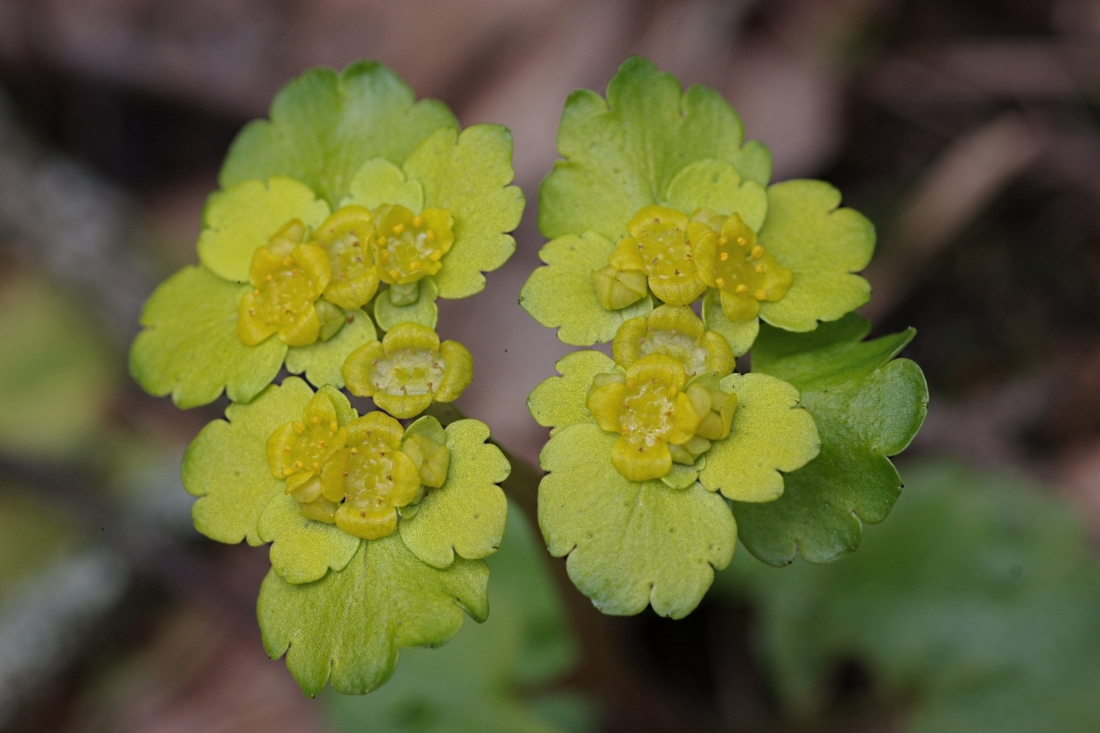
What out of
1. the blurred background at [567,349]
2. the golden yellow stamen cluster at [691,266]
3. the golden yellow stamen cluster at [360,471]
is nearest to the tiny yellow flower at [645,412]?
the golden yellow stamen cluster at [691,266]

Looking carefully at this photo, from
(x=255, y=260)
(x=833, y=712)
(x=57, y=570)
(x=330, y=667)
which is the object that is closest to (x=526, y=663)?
(x=833, y=712)

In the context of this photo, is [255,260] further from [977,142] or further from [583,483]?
[977,142]

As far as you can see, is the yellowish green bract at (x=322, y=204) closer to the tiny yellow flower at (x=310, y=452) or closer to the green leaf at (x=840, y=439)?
the tiny yellow flower at (x=310, y=452)

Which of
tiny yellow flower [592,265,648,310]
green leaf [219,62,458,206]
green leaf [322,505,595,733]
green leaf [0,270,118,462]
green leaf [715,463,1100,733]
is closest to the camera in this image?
tiny yellow flower [592,265,648,310]

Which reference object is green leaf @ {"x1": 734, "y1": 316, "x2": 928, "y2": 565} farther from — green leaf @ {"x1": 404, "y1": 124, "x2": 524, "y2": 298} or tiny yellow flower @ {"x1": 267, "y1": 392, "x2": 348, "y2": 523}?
tiny yellow flower @ {"x1": 267, "y1": 392, "x2": 348, "y2": 523}

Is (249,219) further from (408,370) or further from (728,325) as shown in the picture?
(728,325)

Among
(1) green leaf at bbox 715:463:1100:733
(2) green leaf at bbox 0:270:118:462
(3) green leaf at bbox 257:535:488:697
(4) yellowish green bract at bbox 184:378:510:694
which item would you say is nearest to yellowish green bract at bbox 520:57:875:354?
(4) yellowish green bract at bbox 184:378:510:694

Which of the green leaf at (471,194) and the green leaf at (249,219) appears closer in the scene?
the green leaf at (471,194)

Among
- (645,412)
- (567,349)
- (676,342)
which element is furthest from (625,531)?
(567,349)
